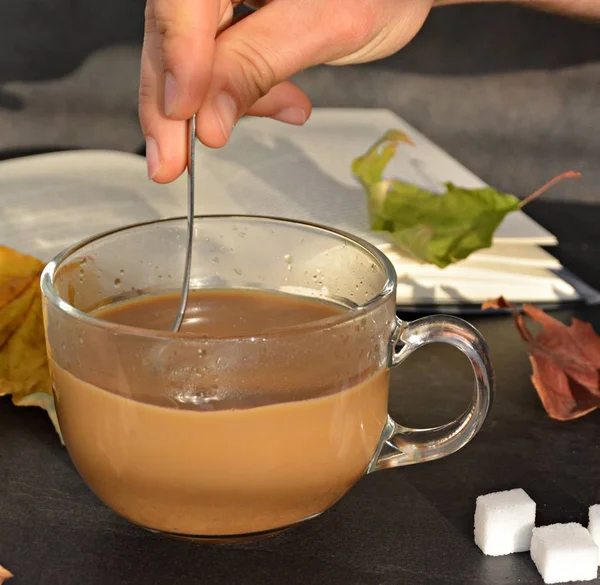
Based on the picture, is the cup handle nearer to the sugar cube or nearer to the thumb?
the sugar cube

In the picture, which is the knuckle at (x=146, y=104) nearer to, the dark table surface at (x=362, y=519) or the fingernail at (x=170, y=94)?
the fingernail at (x=170, y=94)

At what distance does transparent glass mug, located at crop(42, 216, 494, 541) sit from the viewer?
0.60 metres

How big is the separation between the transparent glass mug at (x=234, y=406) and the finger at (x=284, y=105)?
366mm

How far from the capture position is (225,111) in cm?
82

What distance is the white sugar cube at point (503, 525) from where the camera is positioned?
0.69 meters

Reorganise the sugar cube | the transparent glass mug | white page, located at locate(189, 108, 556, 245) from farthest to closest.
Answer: white page, located at locate(189, 108, 556, 245)
the sugar cube
the transparent glass mug

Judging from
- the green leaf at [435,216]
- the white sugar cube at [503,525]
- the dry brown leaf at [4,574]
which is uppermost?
the white sugar cube at [503,525]

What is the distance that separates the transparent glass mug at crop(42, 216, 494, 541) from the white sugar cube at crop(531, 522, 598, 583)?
0.27 feet

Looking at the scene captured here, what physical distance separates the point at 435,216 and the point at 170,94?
471 mm

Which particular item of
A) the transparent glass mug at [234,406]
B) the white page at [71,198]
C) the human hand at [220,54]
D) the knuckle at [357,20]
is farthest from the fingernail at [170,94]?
the white page at [71,198]

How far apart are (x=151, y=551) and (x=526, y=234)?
64 centimetres

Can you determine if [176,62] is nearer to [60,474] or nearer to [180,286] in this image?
[180,286]

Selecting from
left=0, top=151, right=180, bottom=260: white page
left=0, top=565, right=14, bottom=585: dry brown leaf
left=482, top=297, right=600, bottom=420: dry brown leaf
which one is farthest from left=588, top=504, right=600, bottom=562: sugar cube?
left=0, top=151, right=180, bottom=260: white page

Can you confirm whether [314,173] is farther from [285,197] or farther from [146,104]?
[146,104]
